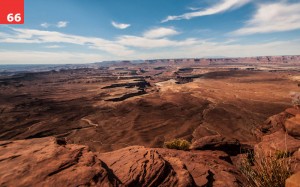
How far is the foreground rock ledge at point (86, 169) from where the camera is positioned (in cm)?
775

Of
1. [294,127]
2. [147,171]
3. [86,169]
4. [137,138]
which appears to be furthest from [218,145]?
[137,138]

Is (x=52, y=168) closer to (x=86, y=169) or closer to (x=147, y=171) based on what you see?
(x=86, y=169)

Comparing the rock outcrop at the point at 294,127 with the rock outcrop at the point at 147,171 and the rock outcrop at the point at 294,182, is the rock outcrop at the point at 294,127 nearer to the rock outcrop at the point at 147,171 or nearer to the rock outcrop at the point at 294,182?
the rock outcrop at the point at 147,171

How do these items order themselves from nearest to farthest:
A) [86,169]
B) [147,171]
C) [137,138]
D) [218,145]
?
[86,169], [147,171], [218,145], [137,138]

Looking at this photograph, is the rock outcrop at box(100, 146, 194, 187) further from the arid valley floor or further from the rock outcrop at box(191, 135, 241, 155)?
the rock outcrop at box(191, 135, 241, 155)

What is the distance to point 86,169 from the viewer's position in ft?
27.3

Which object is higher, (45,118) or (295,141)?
(295,141)

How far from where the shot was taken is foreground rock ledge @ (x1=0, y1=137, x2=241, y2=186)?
7.75 m

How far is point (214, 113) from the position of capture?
206 ft

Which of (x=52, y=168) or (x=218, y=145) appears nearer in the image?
(x=52, y=168)

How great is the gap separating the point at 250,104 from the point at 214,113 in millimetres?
18065

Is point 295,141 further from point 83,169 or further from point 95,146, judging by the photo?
point 95,146

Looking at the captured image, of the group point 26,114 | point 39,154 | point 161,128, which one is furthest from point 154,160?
point 26,114

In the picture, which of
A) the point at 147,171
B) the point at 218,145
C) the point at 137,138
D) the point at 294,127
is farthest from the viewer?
the point at 137,138
